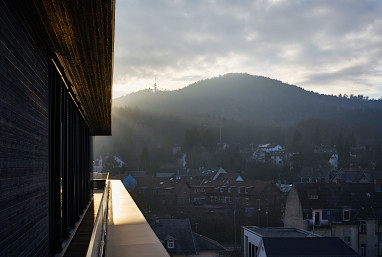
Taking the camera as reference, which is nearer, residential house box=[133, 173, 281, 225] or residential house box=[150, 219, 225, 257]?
residential house box=[150, 219, 225, 257]

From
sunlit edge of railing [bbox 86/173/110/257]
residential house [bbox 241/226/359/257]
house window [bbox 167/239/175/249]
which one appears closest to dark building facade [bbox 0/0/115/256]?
sunlit edge of railing [bbox 86/173/110/257]

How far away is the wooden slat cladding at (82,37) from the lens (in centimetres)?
309

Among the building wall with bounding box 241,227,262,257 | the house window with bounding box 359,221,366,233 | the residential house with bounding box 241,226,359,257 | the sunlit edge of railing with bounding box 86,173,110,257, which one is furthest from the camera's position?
the house window with bounding box 359,221,366,233

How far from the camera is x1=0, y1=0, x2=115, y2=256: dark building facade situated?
2.94 metres

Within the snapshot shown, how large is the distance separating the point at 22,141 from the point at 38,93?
809 millimetres

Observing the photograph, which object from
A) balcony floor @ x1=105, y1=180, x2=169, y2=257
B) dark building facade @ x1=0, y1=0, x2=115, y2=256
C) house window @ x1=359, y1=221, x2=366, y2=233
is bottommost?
house window @ x1=359, y1=221, x2=366, y2=233

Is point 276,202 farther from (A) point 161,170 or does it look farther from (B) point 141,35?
(B) point 141,35

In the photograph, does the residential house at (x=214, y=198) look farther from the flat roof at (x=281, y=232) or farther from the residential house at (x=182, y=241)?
the flat roof at (x=281, y=232)

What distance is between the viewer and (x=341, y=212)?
78.1 ft

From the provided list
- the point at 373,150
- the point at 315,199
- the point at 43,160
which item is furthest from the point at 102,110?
the point at 373,150

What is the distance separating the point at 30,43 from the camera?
12.2ft

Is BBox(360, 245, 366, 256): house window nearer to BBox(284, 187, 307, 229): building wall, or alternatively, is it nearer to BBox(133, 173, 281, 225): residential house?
BBox(284, 187, 307, 229): building wall

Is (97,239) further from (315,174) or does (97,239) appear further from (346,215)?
(315,174)

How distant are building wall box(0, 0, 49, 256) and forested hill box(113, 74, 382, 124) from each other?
67.2 meters
